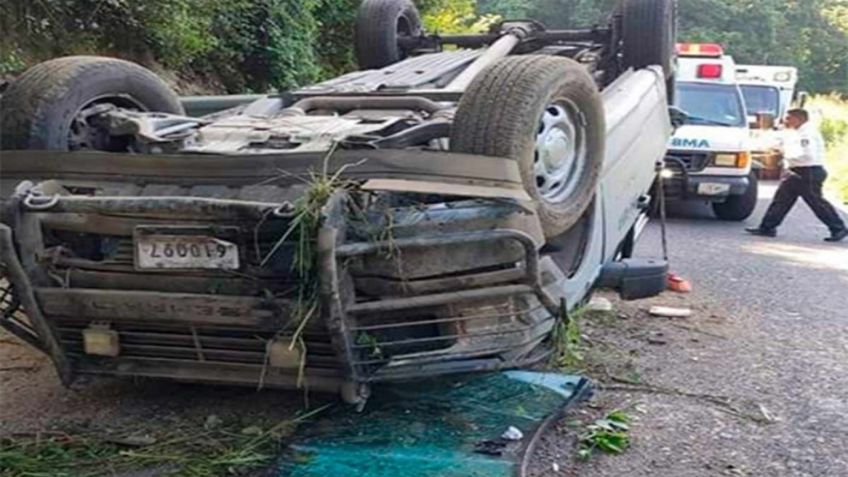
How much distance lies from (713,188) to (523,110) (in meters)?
8.69

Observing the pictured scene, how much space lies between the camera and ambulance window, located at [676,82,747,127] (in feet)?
39.8

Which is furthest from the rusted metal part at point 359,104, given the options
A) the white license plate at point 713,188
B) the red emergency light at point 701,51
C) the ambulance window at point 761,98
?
the ambulance window at point 761,98

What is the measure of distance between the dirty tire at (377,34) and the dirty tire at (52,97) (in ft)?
10.1

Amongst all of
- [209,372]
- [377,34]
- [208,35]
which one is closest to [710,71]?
[208,35]

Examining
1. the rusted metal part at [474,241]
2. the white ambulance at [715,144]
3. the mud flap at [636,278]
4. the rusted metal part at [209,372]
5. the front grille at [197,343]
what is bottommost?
the white ambulance at [715,144]

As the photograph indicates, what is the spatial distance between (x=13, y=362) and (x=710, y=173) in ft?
29.7

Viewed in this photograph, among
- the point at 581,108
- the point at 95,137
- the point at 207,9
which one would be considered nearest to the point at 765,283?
the point at 581,108

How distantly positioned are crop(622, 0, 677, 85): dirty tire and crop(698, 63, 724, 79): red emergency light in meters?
6.32

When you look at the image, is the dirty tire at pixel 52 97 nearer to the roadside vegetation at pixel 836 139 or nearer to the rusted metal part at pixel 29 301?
the rusted metal part at pixel 29 301

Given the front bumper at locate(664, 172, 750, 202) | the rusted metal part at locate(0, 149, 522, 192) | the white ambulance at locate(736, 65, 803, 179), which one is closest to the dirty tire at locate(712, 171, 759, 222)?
the front bumper at locate(664, 172, 750, 202)

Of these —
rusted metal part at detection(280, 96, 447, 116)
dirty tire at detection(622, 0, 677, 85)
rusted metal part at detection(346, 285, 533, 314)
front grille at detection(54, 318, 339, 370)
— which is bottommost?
front grille at detection(54, 318, 339, 370)

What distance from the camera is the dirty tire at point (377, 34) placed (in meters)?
7.14

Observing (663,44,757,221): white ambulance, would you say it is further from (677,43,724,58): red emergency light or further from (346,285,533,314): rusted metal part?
(346,285,533,314): rusted metal part

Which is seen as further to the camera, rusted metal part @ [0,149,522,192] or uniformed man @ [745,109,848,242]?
uniformed man @ [745,109,848,242]
